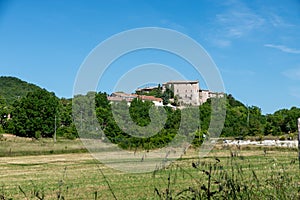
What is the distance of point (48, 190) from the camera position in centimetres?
982

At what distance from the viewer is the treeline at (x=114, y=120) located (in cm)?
2989

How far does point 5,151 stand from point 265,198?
101 feet

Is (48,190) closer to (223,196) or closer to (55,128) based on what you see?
(223,196)

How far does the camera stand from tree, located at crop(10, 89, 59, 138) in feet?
206

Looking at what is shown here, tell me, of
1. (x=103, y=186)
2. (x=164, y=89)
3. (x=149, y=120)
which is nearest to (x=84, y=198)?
(x=103, y=186)

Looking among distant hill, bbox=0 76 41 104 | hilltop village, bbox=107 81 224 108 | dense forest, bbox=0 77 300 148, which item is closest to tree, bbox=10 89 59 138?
dense forest, bbox=0 77 300 148

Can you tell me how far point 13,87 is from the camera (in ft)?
296

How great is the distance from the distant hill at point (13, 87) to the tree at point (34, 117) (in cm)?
1836

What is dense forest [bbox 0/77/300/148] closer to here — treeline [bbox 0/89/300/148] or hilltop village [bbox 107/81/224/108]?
treeline [bbox 0/89/300/148]

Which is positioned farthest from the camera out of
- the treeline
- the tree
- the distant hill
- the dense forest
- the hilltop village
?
the distant hill

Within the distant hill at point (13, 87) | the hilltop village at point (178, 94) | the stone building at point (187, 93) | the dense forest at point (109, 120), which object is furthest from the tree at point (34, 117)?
the stone building at point (187, 93)

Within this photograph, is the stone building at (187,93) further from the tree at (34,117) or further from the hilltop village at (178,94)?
the tree at (34,117)

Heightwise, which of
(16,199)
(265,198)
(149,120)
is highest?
(149,120)

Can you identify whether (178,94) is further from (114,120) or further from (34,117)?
(34,117)
